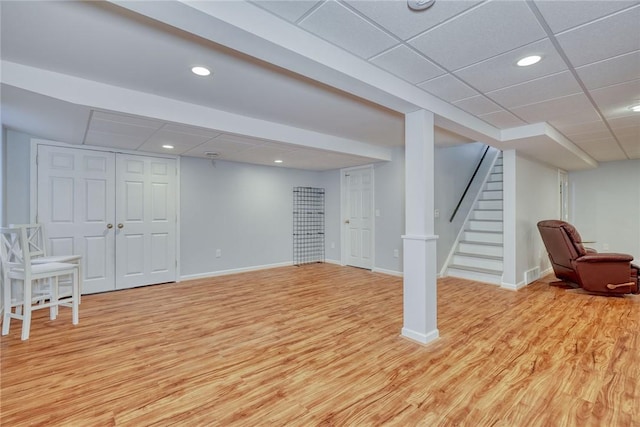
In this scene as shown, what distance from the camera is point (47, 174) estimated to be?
3.92 m

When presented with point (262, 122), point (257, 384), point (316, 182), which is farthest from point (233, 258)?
point (257, 384)

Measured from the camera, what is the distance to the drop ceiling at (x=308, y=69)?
1630 millimetres

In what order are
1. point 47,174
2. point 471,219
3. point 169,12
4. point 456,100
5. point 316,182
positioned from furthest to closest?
point 316,182 → point 471,219 → point 47,174 → point 456,100 → point 169,12

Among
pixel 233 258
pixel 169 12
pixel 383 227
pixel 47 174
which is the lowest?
pixel 233 258

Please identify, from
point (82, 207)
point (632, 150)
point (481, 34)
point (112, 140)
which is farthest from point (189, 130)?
point (632, 150)

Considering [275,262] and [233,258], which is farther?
[275,262]

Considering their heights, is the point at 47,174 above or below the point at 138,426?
above

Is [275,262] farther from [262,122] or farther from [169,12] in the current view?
[169,12]

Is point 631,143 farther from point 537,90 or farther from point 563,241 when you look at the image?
point 537,90

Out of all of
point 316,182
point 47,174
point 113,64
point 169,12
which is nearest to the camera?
point 169,12

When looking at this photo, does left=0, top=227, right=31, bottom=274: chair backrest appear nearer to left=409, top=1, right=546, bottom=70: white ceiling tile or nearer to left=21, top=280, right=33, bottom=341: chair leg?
left=21, top=280, right=33, bottom=341: chair leg

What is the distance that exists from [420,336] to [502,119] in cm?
264

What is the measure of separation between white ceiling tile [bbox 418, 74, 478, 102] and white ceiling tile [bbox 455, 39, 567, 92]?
7 cm

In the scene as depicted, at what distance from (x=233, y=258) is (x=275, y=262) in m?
0.94
